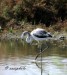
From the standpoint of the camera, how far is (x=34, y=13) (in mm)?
27266

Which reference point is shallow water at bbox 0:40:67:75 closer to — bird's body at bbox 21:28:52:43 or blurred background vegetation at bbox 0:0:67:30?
bird's body at bbox 21:28:52:43

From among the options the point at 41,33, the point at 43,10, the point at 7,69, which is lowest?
the point at 7,69

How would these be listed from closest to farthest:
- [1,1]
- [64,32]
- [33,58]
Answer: [33,58] < [64,32] < [1,1]

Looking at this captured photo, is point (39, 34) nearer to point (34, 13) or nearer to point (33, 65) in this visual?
point (33, 65)

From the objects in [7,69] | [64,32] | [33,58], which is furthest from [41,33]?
[64,32]

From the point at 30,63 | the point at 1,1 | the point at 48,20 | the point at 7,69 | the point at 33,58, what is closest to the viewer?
the point at 7,69

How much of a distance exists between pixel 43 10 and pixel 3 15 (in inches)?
123

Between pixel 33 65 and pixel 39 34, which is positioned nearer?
pixel 33 65

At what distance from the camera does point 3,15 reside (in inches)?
1102

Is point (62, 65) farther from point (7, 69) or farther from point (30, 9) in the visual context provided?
point (30, 9)

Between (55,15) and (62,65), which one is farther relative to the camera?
(55,15)

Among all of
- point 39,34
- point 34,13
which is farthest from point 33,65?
point 34,13

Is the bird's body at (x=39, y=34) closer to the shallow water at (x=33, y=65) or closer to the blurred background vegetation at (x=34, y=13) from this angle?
the shallow water at (x=33, y=65)

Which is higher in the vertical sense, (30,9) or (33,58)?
(30,9)
